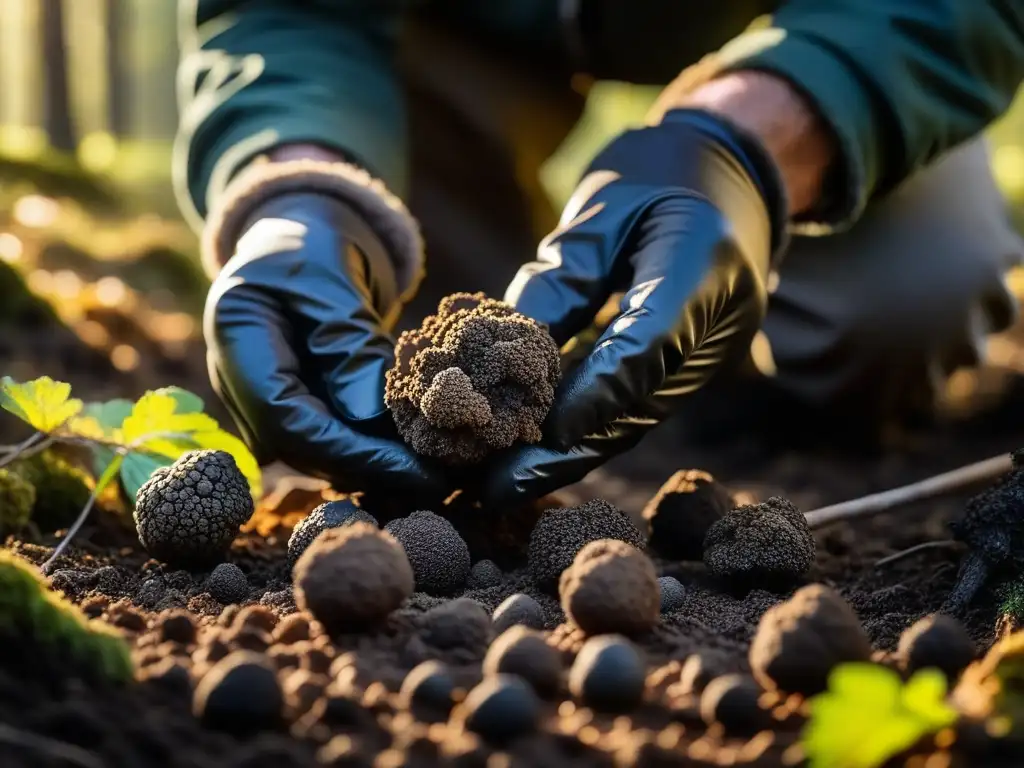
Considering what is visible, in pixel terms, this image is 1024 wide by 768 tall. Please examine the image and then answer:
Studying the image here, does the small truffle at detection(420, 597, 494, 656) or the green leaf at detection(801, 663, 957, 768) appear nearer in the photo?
the green leaf at detection(801, 663, 957, 768)

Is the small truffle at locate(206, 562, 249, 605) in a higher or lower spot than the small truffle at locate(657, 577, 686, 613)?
lower

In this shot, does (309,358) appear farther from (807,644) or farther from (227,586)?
(807,644)

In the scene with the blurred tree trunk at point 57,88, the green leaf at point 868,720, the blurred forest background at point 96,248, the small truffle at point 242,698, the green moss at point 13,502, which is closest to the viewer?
the green leaf at point 868,720

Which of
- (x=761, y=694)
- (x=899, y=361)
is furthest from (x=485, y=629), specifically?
(x=899, y=361)

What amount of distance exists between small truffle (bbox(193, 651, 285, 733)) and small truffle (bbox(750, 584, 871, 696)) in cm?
45

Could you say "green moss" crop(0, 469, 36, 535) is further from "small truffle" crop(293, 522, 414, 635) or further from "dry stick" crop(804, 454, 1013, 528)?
"dry stick" crop(804, 454, 1013, 528)

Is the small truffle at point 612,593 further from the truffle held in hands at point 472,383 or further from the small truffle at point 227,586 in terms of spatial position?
the small truffle at point 227,586

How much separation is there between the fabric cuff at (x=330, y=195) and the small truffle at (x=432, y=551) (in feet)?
2.48

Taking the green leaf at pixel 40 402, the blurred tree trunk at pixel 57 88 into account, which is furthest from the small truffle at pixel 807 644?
the blurred tree trunk at pixel 57 88

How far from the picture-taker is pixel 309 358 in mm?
1647

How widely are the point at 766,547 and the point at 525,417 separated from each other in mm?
371

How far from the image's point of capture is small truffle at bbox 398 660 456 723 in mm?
917

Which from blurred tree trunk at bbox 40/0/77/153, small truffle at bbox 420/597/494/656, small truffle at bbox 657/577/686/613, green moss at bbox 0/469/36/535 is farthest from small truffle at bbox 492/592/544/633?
blurred tree trunk at bbox 40/0/77/153

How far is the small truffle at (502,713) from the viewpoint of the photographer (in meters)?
0.85
